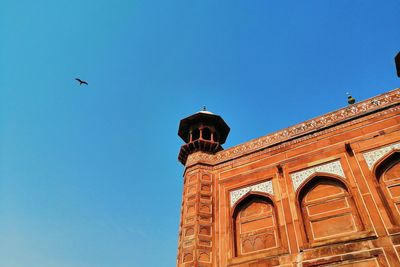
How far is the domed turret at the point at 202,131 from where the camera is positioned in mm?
10898

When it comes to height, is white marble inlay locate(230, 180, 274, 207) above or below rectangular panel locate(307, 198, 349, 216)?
above

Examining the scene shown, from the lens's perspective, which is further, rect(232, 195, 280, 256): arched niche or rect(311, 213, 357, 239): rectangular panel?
rect(232, 195, 280, 256): arched niche

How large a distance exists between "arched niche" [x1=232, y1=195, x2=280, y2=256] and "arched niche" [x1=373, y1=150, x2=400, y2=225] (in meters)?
2.53

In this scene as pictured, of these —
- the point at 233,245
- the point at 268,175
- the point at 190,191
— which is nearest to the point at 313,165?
the point at 268,175

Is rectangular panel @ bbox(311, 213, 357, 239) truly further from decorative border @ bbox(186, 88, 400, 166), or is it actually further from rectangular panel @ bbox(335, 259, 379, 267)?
decorative border @ bbox(186, 88, 400, 166)

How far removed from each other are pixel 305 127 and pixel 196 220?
13.9 ft

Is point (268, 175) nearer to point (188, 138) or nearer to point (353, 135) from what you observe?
point (353, 135)

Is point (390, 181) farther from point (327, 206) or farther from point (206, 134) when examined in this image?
point (206, 134)

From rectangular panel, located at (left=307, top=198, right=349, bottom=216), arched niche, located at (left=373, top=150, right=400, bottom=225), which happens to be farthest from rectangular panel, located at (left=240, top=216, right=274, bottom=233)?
arched niche, located at (left=373, top=150, right=400, bottom=225)

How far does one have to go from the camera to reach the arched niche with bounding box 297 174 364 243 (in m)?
6.77

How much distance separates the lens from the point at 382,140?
7.38 meters

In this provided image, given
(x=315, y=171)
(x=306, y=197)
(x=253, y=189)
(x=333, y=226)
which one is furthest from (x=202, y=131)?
(x=333, y=226)

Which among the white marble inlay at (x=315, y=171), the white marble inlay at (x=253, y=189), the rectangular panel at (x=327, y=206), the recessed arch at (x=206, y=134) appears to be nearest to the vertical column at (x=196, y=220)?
Answer: the white marble inlay at (x=253, y=189)

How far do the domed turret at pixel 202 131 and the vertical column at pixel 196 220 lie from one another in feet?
3.39
